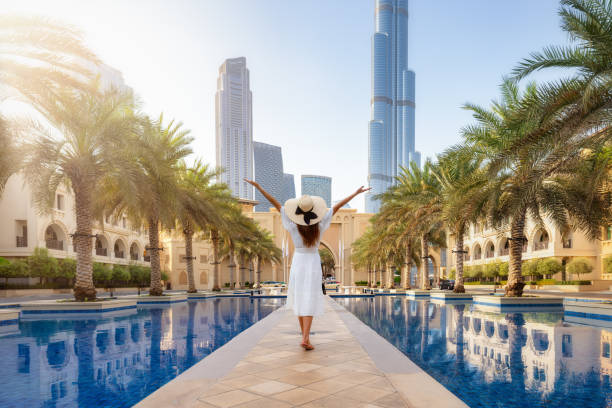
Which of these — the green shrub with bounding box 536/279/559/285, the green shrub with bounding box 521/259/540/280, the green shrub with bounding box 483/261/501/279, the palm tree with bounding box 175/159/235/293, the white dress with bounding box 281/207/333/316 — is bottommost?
the green shrub with bounding box 536/279/559/285

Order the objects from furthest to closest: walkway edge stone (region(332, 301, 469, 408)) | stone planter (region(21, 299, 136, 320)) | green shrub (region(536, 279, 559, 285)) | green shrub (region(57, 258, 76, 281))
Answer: green shrub (region(536, 279, 559, 285))
green shrub (region(57, 258, 76, 281))
stone planter (region(21, 299, 136, 320))
walkway edge stone (region(332, 301, 469, 408))

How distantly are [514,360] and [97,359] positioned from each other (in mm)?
5796

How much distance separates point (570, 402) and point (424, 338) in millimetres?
4020

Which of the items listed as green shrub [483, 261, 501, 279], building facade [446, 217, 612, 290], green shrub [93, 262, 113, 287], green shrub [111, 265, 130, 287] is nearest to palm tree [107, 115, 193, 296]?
green shrub [93, 262, 113, 287]

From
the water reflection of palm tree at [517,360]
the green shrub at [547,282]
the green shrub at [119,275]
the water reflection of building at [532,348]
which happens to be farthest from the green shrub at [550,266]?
the green shrub at [119,275]

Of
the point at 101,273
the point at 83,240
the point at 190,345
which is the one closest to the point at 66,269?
the point at 101,273

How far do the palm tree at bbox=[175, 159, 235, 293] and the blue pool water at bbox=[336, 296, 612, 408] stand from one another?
10.9 meters

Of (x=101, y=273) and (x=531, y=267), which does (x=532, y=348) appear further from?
(x=531, y=267)

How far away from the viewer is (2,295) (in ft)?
97.1

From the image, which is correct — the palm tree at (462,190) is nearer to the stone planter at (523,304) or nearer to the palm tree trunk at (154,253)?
the stone planter at (523,304)

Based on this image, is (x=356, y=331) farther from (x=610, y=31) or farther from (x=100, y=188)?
(x=100, y=188)

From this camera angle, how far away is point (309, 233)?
18.5 ft

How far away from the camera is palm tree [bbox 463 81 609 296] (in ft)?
38.7

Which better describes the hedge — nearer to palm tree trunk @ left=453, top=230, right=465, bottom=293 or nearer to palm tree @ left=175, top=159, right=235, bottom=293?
palm tree @ left=175, top=159, right=235, bottom=293
